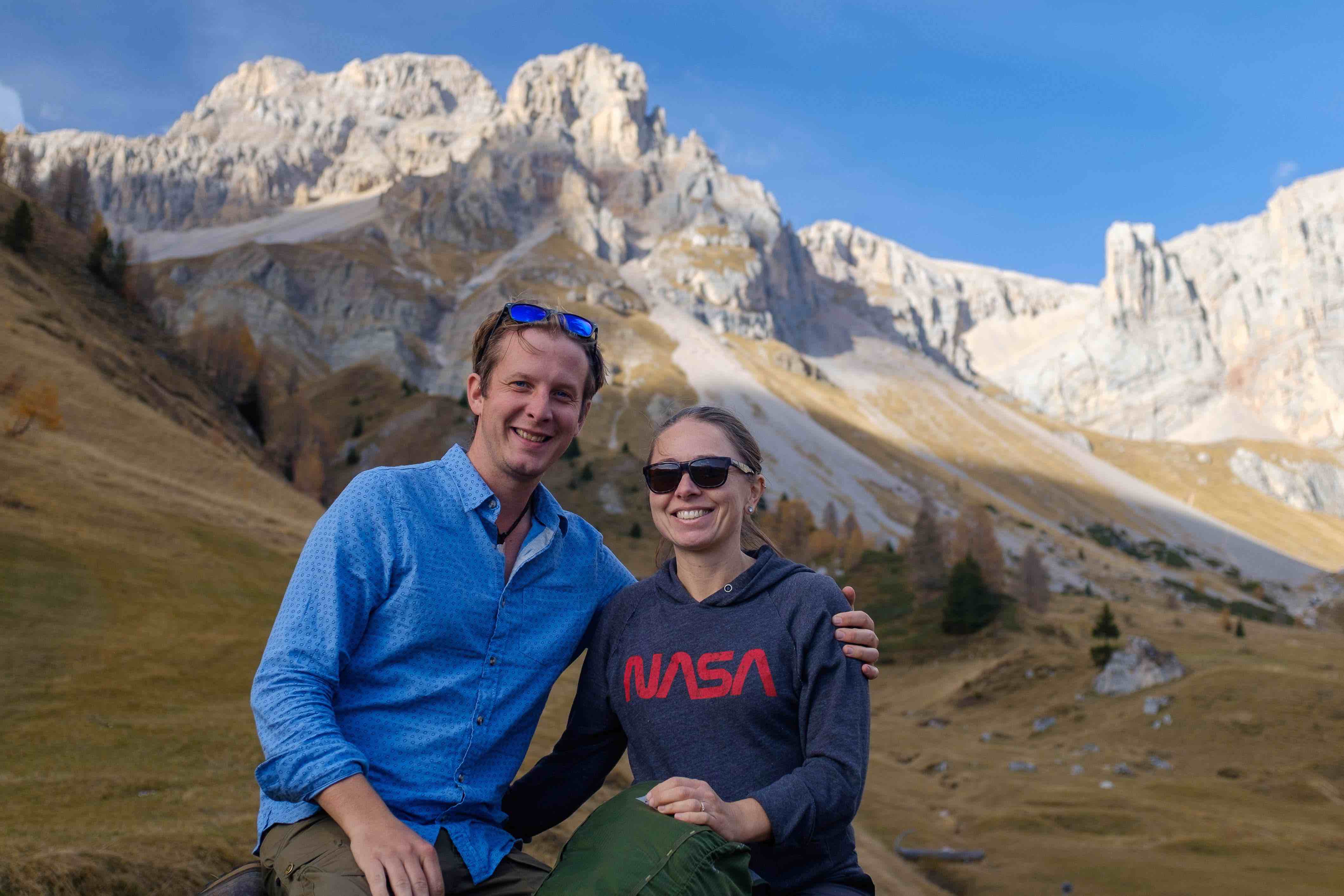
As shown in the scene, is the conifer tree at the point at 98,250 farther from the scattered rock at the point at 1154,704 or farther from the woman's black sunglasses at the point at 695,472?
the woman's black sunglasses at the point at 695,472

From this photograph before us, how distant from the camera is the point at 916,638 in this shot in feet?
267

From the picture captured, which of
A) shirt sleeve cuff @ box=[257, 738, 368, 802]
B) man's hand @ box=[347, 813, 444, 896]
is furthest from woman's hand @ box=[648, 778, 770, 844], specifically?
shirt sleeve cuff @ box=[257, 738, 368, 802]

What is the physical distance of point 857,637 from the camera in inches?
194

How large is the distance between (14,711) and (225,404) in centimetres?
8044

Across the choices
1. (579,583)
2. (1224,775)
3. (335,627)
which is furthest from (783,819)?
(1224,775)

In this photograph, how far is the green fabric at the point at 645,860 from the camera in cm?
392

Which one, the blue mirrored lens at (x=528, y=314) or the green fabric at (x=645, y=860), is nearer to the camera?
the green fabric at (x=645, y=860)

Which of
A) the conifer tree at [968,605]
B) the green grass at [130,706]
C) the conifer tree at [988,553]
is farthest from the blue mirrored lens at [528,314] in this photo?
the conifer tree at [988,553]

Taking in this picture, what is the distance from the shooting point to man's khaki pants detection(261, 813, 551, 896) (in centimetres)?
413

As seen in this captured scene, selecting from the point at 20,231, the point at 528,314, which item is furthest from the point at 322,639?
the point at 20,231

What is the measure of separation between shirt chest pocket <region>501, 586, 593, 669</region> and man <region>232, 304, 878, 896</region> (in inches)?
0.4

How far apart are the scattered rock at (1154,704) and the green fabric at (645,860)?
48337mm

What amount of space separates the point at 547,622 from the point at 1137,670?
176 feet

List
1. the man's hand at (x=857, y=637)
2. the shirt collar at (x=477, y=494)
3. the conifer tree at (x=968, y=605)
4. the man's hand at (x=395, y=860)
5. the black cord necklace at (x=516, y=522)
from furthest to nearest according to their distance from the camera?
1. the conifer tree at (x=968, y=605)
2. the black cord necklace at (x=516, y=522)
3. the shirt collar at (x=477, y=494)
4. the man's hand at (x=857, y=637)
5. the man's hand at (x=395, y=860)
